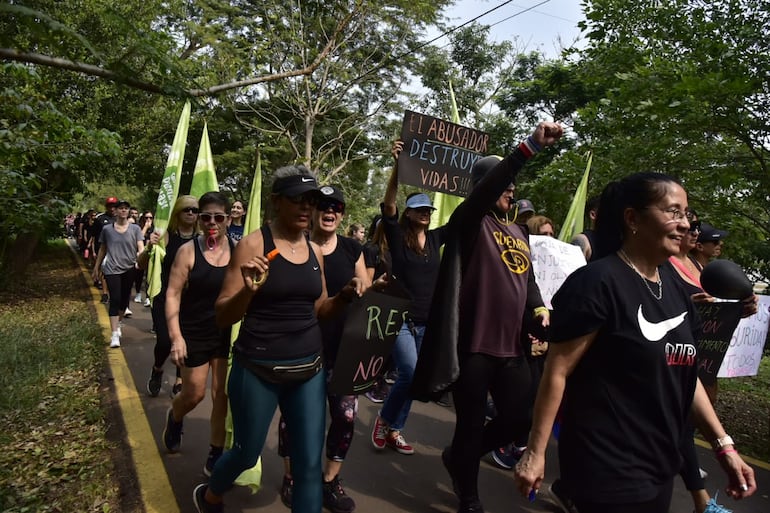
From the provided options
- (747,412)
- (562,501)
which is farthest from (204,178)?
(747,412)

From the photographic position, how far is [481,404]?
10.6 feet

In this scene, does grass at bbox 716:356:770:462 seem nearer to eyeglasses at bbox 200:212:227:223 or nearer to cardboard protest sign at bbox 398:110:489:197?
cardboard protest sign at bbox 398:110:489:197

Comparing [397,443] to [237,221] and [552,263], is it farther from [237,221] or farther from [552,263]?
[237,221]

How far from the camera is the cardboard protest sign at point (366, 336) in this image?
3006 millimetres

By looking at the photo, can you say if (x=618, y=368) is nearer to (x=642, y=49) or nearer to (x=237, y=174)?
(x=642, y=49)

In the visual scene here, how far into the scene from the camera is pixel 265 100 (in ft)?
63.3

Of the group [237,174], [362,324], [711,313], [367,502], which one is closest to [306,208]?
[362,324]

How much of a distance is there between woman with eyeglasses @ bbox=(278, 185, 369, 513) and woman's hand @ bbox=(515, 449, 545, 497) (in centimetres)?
165

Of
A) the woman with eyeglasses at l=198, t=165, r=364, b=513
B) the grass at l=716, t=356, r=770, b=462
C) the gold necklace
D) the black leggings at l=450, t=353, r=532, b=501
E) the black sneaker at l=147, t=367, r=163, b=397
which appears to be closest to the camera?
the gold necklace

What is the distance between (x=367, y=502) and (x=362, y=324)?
132cm

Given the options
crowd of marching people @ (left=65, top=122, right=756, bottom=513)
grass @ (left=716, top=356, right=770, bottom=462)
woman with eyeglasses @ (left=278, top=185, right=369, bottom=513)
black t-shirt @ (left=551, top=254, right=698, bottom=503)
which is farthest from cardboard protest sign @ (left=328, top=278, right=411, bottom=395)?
grass @ (left=716, top=356, right=770, bottom=462)

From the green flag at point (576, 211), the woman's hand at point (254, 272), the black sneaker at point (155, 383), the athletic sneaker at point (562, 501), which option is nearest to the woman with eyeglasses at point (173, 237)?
the black sneaker at point (155, 383)

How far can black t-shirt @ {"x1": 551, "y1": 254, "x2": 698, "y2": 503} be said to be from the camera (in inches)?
75.8

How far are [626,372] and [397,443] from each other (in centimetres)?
285
